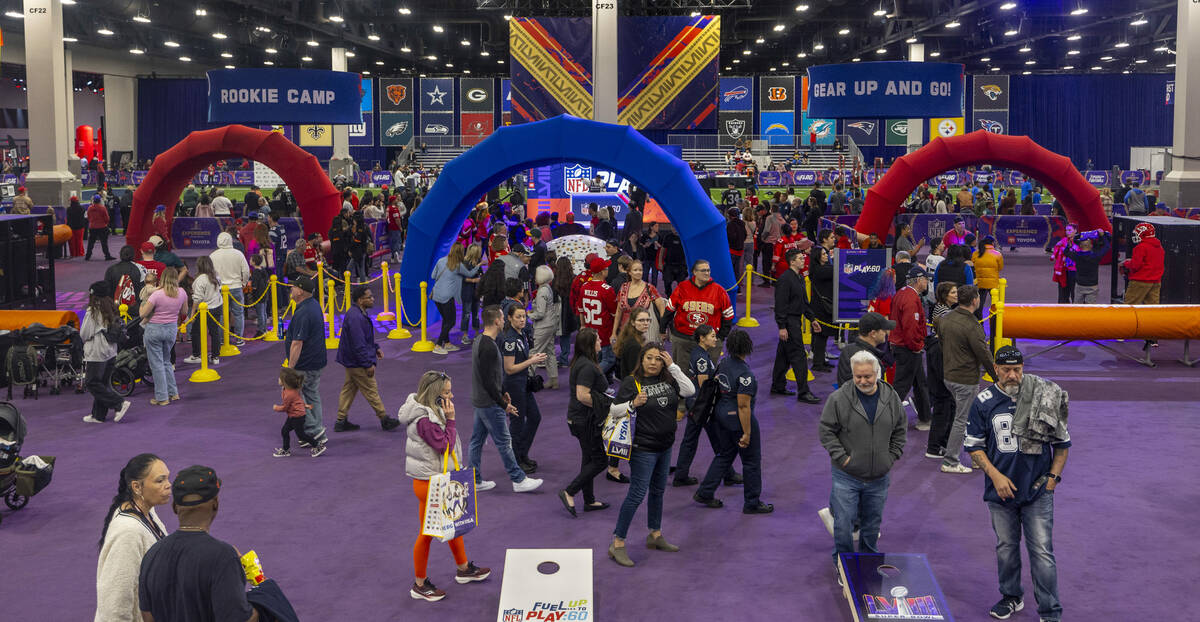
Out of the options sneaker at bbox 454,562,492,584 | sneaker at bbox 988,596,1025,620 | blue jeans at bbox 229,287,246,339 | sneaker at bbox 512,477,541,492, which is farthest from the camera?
blue jeans at bbox 229,287,246,339

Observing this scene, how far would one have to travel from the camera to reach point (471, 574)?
713cm

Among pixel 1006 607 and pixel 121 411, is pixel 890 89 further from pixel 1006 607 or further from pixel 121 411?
pixel 1006 607

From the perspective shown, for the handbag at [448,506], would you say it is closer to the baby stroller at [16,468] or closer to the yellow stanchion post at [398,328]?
the baby stroller at [16,468]

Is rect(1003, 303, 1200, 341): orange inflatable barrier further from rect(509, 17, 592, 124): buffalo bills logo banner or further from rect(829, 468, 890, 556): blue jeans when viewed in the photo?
rect(509, 17, 592, 124): buffalo bills logo banner

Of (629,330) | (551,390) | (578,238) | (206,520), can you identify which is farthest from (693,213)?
(206,520)

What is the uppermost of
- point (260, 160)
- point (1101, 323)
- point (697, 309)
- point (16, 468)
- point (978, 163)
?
point (260, 160)

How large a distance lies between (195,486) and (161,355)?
847 centimetres

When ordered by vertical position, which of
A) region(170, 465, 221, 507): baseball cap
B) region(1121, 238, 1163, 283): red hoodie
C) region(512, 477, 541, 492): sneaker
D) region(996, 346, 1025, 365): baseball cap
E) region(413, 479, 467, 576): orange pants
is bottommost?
region(512, 477, 541, 492): sneaker

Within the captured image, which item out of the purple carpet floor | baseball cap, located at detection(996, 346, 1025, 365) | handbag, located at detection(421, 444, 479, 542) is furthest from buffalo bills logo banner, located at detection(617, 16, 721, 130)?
baseball cap, located at detection(996, 346, 1025, 365)

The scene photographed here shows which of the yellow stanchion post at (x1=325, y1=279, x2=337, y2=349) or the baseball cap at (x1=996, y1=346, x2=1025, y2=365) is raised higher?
the baseball cap at (x1=996, y1=346, x2=1025, y2=365)

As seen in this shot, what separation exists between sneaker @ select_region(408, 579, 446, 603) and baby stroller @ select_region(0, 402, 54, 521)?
11.8 ft

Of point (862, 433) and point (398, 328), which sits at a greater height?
point (862, 433)

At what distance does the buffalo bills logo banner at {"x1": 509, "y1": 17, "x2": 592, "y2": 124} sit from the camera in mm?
29125

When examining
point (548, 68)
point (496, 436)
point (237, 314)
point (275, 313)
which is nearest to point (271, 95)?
point (548, 68)
